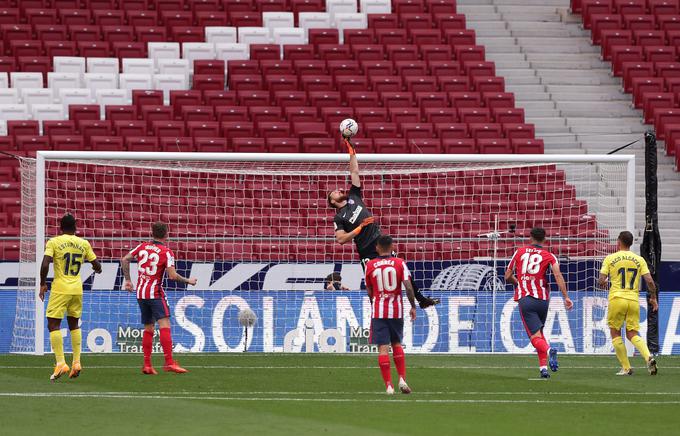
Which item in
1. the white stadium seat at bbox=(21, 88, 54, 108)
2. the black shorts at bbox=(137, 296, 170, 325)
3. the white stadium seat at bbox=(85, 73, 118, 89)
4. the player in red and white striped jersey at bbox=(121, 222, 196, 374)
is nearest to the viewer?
the player in red and white striped jersey at bbox=(121, 222, 196, 374)

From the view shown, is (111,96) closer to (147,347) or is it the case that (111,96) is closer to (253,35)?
(253,35)

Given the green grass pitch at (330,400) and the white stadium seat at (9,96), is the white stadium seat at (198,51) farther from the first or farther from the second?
the green grass pitch at (330,400)

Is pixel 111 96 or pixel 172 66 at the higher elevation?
pixel 172 66

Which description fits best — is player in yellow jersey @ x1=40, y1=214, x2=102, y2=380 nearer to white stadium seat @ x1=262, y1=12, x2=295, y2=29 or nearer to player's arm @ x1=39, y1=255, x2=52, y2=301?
player's arm @ x1=39, y1=255, x2=52, y2=301

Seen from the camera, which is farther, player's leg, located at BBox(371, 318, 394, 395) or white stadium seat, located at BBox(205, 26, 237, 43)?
white stadium seat, located at BBox(205, 26, 237, 43)

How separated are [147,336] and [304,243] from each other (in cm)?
566

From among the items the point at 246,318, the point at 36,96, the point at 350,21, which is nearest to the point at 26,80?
the point at 36,96

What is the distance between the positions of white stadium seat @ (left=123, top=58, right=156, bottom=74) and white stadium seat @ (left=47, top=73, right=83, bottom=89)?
1.19 metres

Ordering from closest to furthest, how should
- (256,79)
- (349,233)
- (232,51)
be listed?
1. (349,233)
2. (256,79)
3. (232,51)

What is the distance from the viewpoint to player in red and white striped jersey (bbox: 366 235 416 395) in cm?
1285

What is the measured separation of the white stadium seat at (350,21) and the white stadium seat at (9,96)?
834 centimetres

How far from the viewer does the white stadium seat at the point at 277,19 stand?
3073 centimetres

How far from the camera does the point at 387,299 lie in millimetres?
12930

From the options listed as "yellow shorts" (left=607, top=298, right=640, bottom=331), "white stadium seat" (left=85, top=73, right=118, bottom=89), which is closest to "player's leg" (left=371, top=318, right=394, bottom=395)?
"yellow shorts" (left=607, top=298, right=640, bottom=331)
